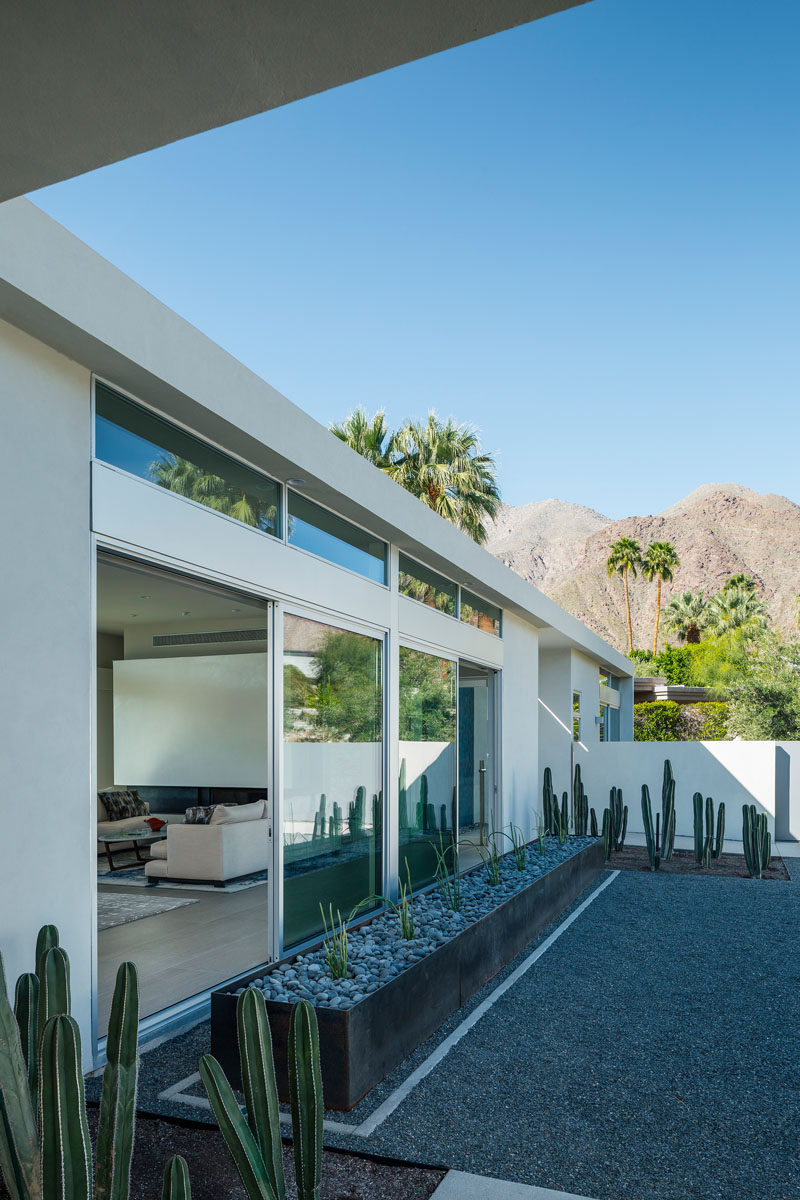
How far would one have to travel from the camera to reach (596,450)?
85125 millimetres

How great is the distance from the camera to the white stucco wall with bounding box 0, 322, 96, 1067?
363cm

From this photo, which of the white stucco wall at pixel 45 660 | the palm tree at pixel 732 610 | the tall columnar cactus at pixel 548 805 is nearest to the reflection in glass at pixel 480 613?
the tall columnar cactus at pixel 548 805

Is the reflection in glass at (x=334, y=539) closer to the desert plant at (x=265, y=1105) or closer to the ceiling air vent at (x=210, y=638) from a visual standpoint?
the desert plant at (x=265, y=1105)

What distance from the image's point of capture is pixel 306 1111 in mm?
2627

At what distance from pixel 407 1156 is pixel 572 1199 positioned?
0.61 meters

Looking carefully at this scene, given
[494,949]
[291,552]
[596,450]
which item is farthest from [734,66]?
[596,450]

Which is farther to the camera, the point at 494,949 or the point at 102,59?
the point at 494,949

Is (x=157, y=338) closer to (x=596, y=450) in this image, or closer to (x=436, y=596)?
(x=436, y=596)

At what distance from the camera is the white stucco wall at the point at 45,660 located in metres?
3.63

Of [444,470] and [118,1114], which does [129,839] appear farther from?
[444,470]

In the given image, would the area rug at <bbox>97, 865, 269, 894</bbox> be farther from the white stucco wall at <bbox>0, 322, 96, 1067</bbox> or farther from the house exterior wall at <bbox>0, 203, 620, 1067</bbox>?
the white stucco wall at <bbox>0, 322, 96, 1067</bbox>

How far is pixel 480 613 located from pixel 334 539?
160 inches

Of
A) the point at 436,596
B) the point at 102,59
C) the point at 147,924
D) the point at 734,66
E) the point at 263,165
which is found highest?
the point at 734,66

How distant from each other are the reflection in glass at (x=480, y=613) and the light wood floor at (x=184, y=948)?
145 inches
